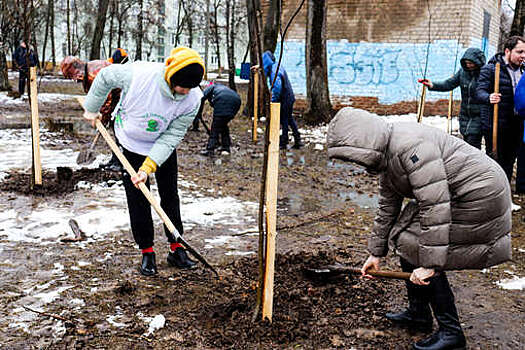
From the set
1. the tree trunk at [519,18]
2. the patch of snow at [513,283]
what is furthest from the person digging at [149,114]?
the tree trunk at [519,18]

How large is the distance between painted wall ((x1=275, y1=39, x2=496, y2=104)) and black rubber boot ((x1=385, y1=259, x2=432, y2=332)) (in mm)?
11935

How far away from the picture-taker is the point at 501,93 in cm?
539

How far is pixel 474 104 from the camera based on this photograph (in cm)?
569

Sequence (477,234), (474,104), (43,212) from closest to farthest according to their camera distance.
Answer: (477,234) → (43,212) → (474,104)

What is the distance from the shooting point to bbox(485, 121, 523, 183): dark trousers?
5613 millimetres

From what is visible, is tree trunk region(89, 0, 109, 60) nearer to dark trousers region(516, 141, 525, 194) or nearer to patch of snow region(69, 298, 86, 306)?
dark trousers region(516, 141, 525, 194)

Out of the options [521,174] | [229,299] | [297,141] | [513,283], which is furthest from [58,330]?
[297,141]

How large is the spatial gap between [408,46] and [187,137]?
776 cm

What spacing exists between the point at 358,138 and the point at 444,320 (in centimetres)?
116

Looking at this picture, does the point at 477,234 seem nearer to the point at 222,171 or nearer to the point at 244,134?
the point at 222,171

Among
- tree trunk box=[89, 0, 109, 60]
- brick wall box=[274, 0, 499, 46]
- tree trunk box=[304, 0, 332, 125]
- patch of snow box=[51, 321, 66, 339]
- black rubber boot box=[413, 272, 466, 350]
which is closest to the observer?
black rubber boot box=[413, 272, 466, 350]

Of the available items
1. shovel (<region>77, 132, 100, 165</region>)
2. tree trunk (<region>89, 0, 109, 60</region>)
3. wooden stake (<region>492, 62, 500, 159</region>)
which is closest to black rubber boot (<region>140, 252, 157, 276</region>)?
shovel (<region>77, 132, 100, 165</region>)

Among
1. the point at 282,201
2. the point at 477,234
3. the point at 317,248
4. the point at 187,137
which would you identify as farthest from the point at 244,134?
the point at 477,234

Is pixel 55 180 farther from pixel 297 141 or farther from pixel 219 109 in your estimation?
pixel 297 141
